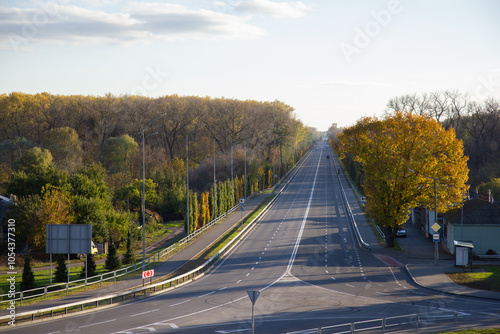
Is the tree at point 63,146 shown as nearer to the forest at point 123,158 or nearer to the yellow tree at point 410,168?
the forest at point 123,158

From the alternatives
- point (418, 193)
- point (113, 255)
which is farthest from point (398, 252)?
point (113, 255)

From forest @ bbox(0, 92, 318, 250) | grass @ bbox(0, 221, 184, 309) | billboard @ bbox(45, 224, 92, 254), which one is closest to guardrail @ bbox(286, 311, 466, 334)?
grass @ bbox(0, 221, 184, 309)

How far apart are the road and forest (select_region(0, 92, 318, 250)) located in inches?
520

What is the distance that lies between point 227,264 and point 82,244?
12.8 meters

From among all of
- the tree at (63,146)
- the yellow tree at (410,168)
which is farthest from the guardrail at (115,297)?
the tree at (63,146)

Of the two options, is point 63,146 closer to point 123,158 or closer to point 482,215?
point 123,158

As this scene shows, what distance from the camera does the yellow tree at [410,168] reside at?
140ft

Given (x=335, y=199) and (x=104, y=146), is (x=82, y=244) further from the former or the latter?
(x=104, y=146)

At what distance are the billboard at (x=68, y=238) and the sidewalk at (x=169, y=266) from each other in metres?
2.99

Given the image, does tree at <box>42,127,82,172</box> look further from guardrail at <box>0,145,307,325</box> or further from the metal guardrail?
guardrail at <box>0,145,307,325</box>

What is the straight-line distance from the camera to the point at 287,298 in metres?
27.5

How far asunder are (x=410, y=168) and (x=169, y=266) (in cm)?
2173

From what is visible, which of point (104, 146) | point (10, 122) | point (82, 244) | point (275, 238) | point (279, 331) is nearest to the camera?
point (279, 331)

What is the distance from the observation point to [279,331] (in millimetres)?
20250
